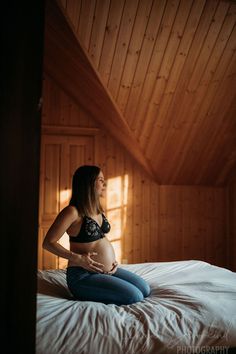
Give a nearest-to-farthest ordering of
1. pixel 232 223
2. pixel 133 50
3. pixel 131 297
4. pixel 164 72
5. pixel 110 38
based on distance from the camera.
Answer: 1. pixel 131 297
2. pixel 110 38
3. pixel 133 50
4. pixel 164 72
5. pixel 232 223

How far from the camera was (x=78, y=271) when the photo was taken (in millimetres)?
1838

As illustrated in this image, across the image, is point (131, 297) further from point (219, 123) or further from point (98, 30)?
point (219, 123)

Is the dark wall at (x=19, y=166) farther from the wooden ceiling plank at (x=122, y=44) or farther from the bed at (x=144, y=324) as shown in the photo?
the wooden ceiling plank at (x=122, y=44)

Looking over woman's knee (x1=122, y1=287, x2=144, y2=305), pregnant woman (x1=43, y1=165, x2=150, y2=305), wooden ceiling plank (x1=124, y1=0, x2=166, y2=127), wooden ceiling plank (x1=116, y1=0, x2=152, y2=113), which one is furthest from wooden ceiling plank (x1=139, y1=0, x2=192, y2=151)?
woman's knee (x1=122, y1=287, x2=144, y2=305)

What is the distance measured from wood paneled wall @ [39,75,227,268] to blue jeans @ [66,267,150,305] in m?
2.24

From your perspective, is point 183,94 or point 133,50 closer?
point 133,50

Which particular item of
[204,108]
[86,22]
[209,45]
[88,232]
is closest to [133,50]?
[86,22]

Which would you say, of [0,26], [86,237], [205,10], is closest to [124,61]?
[205,10]

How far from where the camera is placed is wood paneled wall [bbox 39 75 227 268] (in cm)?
409

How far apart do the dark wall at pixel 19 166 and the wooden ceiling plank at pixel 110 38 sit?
1587mm

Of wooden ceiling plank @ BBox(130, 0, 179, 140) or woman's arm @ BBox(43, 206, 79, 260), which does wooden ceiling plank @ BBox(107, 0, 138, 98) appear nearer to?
wooden ceiling plank @ BBox(130, 0, 179, 140)

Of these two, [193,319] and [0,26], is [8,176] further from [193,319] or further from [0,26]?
[193,319]

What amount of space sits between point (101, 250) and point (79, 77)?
1.97 metres

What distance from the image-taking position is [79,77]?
3328mm
